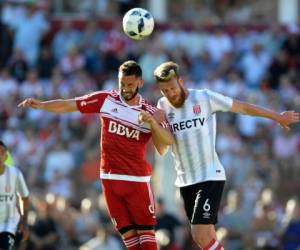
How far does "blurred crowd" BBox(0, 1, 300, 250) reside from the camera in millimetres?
22219

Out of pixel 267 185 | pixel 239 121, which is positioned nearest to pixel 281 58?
pixel 239 121

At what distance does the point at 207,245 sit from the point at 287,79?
564 inches

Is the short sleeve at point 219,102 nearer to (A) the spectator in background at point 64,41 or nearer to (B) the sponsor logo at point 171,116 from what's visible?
(B) the sponsor logo at point 171,116

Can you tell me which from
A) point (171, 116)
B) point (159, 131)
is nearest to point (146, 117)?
point (159, 131)

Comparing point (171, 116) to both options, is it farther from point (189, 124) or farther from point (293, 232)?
point (293, 232)

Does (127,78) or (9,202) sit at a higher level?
(127,78)

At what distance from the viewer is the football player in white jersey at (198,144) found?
15.0 m

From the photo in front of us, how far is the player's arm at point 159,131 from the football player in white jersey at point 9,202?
8.11ft

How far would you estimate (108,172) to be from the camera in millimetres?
15180

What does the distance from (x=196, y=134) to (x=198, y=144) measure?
5.0 inches

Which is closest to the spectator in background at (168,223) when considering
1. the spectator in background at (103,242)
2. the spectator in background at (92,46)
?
the spectator in background at (103,242)

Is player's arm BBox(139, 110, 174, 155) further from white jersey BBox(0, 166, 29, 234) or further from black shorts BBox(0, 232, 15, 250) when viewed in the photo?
black shorts BBox(0, 232, 15, 250)

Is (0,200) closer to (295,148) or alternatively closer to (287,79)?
(295,148)

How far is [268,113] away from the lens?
48.9 feet
